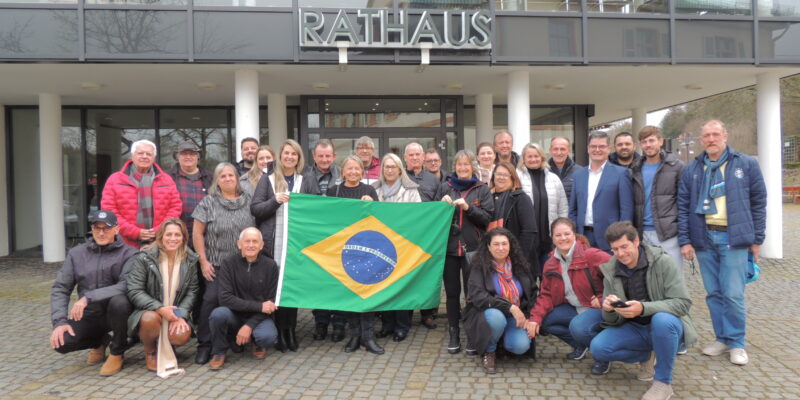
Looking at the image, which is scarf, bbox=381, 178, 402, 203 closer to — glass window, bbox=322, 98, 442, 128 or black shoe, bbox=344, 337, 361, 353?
black shoe, bbox=344, 337, 361, 353

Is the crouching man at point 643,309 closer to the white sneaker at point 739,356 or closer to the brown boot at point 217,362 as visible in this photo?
the white sneaker at point 739,356

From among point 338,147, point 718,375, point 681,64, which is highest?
point 681,64

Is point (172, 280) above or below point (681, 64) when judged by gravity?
below

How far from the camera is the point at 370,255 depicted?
497 cm

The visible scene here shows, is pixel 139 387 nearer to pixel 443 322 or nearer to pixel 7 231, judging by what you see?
pixel 443 322

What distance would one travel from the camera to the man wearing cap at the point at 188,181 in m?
5.44

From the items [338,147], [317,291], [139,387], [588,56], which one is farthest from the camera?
[338,147]

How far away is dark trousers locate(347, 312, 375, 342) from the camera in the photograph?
489 centimetres

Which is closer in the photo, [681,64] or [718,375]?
[718,375]

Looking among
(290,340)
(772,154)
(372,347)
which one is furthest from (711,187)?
(772,154)

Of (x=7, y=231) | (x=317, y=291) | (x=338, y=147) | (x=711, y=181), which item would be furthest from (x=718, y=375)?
(x=7, y=231)

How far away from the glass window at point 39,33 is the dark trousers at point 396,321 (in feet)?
20.8

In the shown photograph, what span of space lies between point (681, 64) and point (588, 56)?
165 centimetres

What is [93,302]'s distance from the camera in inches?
170
